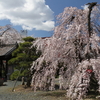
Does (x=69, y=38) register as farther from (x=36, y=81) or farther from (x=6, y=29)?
(x=6, y=29)

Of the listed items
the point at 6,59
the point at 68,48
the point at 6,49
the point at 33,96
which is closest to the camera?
the point at 68,48

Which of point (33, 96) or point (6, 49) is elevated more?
point (6, 49)

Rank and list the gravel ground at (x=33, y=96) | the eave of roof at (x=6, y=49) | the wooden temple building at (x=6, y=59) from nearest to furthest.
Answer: the gravel ground at (x=33, y=96) < the eave of roof at (x=6, y=49) < the wooden temple building at (x=6, y=59)

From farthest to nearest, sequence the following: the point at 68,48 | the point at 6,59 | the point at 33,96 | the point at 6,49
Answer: the point at 6,49 → the point at 6,59 → the point at 33,96 → the point at 68,48

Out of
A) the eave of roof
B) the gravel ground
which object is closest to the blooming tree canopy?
the gravel ground

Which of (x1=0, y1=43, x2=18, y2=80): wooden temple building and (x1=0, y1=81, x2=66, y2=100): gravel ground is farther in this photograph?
(x1=0, y1=43, x2=18, y2=80): wooden temple building

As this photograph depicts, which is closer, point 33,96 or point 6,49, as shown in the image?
point 33,96

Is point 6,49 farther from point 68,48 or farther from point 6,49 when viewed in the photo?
point 68,48

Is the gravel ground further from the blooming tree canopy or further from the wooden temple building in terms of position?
the wooden temple building

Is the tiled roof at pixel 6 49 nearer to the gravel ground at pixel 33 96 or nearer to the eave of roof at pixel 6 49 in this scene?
the eave of roof at pixel 6 49

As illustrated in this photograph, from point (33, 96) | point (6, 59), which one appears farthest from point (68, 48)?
point (6, 59)

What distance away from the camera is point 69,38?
7.06 m

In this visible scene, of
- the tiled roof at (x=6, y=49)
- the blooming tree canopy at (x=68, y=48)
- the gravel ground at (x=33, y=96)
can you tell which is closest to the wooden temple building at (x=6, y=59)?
the tiled roof at (x=6, y=49)

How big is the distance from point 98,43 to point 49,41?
2.23 metres
